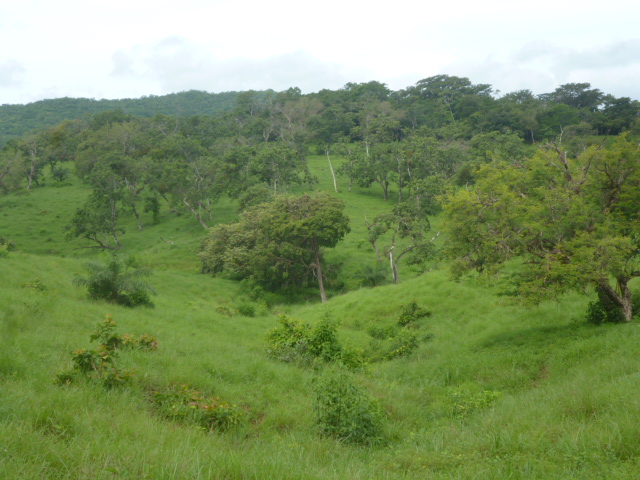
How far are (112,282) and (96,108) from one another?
5083 inches

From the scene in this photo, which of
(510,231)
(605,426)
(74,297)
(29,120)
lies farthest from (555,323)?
(29,120)

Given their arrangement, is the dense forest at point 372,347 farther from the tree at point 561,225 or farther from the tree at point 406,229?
the tree at point 406,229

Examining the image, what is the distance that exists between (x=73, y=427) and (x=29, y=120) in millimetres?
129716

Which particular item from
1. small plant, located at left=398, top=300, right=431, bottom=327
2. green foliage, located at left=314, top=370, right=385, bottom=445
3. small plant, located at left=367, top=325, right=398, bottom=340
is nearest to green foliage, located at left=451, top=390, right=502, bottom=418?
green foliage, located at left=314, top=370, right=385, bottom=445

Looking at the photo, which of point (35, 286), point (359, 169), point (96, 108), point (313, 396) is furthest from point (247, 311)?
point (96, 108)

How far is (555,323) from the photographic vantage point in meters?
13.1

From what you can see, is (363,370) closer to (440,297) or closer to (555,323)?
(555,323)

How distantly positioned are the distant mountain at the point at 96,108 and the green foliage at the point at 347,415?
102559mm

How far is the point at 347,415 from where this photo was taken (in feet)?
21.5

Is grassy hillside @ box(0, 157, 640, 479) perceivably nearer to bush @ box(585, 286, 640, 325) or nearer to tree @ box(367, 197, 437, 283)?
bush @ box(585, 286, 640, 325)

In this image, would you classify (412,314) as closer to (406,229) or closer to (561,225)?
(561,225)

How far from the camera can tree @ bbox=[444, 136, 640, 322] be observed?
10.3 meters

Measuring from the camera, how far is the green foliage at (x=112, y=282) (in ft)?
51.9

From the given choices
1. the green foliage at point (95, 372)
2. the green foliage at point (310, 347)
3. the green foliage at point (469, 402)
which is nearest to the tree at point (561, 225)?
the green foliage at point (469, 402)
